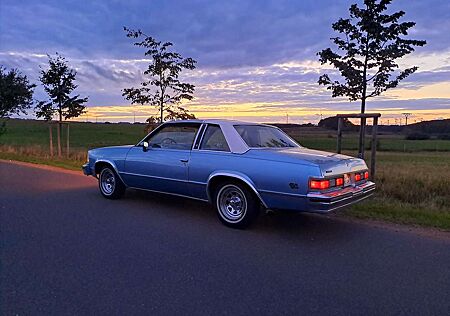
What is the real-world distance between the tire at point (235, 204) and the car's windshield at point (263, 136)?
73 centimetres

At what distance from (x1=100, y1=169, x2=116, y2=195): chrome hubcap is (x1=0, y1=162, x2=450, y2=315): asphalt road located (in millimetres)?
1011

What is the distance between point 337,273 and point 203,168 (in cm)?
266

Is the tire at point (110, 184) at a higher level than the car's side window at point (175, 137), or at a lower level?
lower

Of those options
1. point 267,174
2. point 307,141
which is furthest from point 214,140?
point 307,141

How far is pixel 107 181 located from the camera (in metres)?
7.91

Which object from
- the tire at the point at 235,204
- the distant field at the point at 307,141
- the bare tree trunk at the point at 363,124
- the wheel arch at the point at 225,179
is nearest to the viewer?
the wheel arch at the point at 225,179

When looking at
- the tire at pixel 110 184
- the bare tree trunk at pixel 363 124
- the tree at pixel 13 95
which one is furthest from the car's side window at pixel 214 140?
the tree at pixel 13 95

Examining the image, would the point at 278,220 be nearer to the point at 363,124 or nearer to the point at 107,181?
the point at 107,181

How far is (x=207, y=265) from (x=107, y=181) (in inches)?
167

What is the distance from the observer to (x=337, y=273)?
13.5 feet

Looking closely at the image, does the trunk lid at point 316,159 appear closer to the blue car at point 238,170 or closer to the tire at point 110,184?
the blue car at point 238,170

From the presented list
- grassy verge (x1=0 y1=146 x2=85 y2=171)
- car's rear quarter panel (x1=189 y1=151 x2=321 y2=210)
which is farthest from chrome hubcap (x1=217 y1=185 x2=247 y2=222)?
grassy verge (x1=0 y1=146 x2=85 y2=171)

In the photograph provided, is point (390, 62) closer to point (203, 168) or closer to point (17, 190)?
point (203, 168)

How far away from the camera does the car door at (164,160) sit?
254 inches
